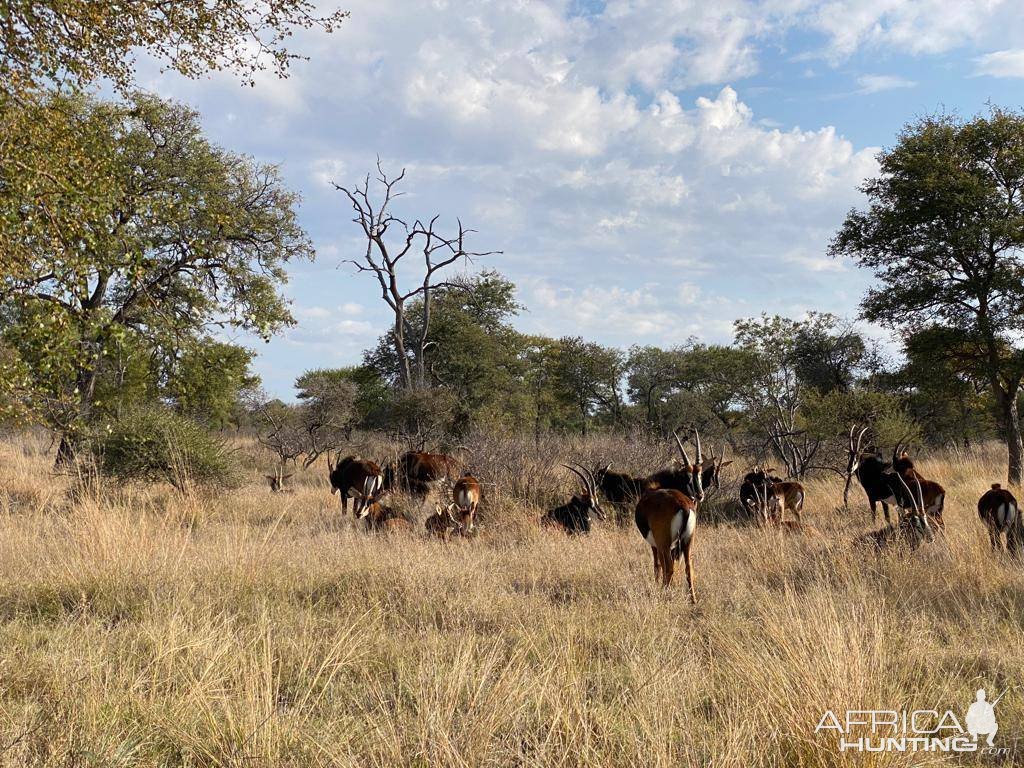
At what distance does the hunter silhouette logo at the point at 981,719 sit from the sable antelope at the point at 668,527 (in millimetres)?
2724

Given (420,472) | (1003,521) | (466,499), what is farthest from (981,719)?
(420,472)

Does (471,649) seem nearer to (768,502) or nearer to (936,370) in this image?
(768,502)

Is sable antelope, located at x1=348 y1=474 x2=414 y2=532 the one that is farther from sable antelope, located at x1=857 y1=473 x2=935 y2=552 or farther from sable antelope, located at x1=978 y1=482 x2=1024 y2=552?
sable antelope, located at x1=978 y1=482 x2=1024 y2=552

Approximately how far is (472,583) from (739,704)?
10.00ft

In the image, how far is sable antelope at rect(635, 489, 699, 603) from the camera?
612 centimetres

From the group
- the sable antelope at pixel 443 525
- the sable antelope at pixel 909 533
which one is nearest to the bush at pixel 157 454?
the sable antelope at pixel 443 525

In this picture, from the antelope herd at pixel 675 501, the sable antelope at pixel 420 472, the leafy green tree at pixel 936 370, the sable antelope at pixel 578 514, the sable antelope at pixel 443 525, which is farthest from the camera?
the leafy green tree at pixel 936 370

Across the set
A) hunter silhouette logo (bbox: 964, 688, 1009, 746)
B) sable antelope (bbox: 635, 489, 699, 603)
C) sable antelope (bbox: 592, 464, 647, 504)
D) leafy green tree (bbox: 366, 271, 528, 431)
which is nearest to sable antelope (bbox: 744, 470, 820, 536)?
sable antelope (bbox: 592, 464, 647, 504)

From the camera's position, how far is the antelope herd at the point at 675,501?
250 inches

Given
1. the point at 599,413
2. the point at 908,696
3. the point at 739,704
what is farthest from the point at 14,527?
the point at 599,413

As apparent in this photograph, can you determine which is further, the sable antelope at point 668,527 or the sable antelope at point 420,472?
the sable antelope at point 420,472

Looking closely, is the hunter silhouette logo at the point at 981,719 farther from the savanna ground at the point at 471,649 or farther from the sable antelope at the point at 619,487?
the sable antelope at the point at 619,487

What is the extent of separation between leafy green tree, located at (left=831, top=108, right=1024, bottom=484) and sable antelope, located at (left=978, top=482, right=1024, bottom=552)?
819cm

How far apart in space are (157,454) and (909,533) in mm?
11938
